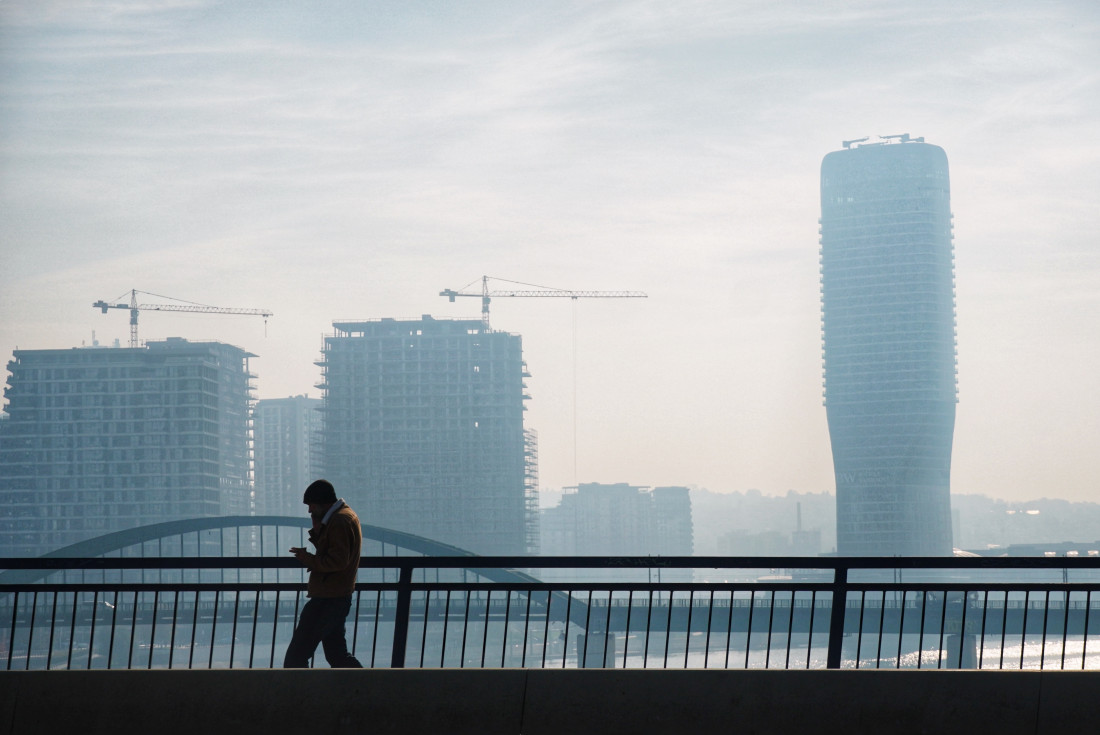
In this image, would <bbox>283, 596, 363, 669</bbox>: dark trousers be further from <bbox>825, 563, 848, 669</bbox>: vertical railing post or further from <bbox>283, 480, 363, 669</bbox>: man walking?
<bbox>825, 563, 848, 669</bbox>: vertical railing post

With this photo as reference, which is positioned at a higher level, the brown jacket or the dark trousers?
the brown jacket

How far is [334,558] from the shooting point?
7.60m

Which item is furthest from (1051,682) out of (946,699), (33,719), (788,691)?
(33,719)

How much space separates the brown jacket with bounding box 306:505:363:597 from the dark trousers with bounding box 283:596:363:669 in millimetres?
76

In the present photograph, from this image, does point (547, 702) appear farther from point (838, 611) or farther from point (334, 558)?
point (838, 611)

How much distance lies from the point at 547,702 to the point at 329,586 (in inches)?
76.9

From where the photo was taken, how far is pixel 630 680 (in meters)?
6.28

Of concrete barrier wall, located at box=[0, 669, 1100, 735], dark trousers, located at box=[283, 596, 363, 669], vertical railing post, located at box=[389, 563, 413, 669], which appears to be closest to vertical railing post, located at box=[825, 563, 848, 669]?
concrete barrier wall, located at box=[0, 669, 1100, 735]

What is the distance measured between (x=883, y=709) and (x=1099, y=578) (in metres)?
171

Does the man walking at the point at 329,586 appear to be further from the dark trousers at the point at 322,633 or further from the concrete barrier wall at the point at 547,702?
the concrete barrier wall at the point at 547,702

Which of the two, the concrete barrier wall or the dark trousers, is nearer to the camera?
the concrete barrier wall

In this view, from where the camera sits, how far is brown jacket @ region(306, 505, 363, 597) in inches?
299

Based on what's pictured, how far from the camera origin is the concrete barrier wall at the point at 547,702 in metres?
6.21

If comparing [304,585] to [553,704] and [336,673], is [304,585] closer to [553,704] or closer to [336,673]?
[336,673]
